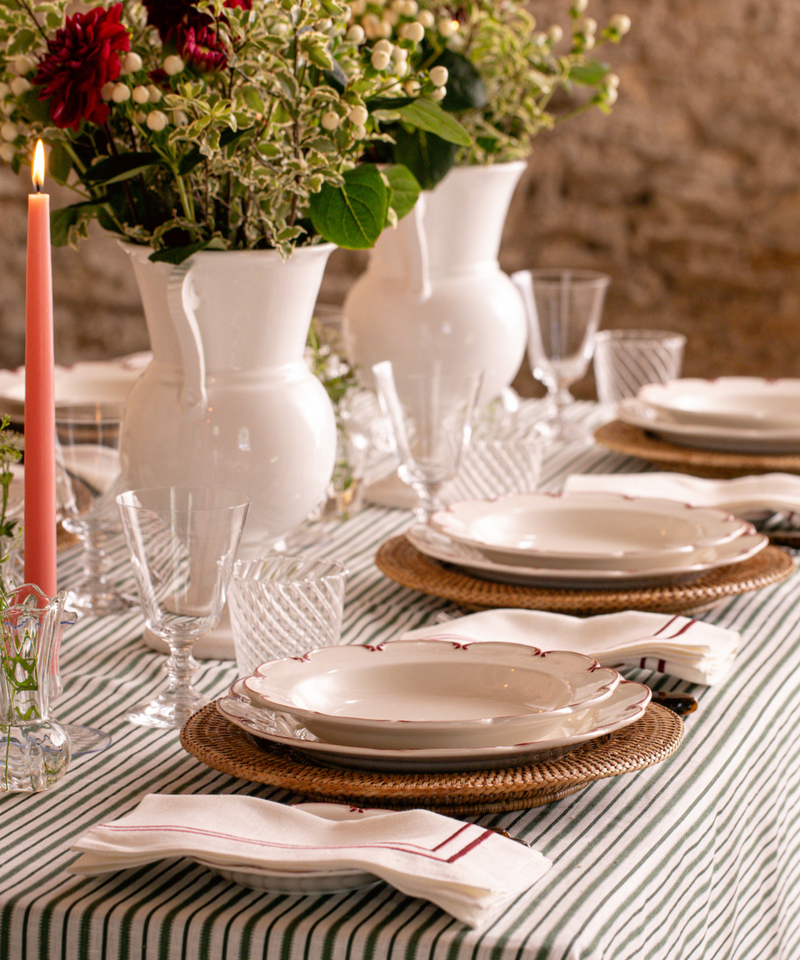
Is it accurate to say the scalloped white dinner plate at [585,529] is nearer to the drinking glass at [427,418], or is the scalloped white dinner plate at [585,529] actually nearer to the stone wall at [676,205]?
the drinking glass at [427,418]

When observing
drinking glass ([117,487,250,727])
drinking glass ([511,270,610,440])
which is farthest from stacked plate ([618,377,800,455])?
drinking glass ([117,487,250,727])

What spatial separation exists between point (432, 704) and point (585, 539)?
1.41 feet

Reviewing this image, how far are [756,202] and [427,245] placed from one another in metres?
2.59

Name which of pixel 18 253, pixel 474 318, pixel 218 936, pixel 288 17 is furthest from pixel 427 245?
pixel 18 253

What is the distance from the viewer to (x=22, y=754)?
697mm

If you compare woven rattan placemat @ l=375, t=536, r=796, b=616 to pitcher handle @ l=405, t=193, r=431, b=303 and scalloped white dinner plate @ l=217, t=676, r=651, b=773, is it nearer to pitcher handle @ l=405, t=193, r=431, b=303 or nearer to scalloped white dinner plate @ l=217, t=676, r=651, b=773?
scalloped white dinner plate @ l=217, t=676, r=651, b=773

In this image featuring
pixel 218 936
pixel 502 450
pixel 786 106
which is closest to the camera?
pixel 218 936

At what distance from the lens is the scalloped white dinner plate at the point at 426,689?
65cm

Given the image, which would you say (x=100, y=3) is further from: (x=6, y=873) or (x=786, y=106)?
(x=786, y=106)

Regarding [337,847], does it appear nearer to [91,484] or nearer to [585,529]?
[91,484]

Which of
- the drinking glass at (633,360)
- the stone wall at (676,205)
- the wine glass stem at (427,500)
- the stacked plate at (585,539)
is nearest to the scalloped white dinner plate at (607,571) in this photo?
the stacked plate at (585,539)

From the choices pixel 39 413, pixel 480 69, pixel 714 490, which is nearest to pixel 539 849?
pixel 39 413

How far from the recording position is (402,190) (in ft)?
3.41

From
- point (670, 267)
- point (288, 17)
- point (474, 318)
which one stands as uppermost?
point (288, 17)
